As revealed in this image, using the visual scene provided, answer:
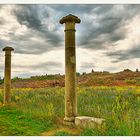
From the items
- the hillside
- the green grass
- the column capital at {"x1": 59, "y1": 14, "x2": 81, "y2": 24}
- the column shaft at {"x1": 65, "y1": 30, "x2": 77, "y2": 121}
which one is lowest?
the green grass

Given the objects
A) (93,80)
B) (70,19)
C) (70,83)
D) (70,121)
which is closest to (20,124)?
(70,121)

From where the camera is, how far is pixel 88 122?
7855mm

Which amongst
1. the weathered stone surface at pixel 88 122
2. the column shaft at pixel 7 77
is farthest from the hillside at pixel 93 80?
the weathered stone surface at pixel 88 122

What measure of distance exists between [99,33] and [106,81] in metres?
13.8

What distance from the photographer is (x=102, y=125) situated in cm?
750

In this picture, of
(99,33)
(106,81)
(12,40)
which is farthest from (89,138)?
(106,81)

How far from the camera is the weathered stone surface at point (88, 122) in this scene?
760 cm

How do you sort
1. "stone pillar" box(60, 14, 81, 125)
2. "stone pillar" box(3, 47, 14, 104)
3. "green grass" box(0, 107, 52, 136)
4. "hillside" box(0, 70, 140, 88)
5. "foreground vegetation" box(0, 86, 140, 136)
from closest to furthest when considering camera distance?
"foreground vegetation" box(0, 86, 140, 136)
"green grass" box(0, 107, 52, 136)
"stone pillar" box(60, 14, 81, 125)
"stone pillar" box(3, 47, 14, 104)
"hillside" box(0, 70, 140, 88)

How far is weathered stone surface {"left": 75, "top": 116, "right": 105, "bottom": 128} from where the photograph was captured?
7.60m

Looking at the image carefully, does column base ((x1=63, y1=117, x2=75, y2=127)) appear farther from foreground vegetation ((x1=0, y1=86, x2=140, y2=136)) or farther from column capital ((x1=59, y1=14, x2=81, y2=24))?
column capital ((x1=59, y1=14, x2=81, y2=24))

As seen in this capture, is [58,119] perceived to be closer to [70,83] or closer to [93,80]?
[70,83]

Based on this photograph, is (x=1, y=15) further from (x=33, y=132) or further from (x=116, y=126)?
(x=116, y=126)

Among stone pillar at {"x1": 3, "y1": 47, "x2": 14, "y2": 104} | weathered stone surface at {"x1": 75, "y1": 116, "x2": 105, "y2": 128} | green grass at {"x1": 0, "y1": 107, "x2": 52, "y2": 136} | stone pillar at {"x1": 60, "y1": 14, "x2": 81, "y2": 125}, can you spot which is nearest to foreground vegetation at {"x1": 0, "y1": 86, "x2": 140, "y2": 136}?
green grass at {"x1": 0, "y1": 107, "x2": 52, "y2": 136}

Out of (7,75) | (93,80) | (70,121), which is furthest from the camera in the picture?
(93,80)
